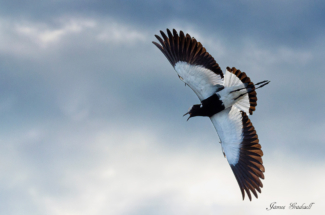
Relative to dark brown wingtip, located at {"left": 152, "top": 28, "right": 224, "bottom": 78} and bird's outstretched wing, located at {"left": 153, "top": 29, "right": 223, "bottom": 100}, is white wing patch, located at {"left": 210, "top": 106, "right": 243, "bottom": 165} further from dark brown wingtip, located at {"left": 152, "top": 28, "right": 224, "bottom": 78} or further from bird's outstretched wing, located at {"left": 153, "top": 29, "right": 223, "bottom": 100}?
dark brown wingtip, located at {"left": 152, "top": 28, "right": 224, "bottom": 78}

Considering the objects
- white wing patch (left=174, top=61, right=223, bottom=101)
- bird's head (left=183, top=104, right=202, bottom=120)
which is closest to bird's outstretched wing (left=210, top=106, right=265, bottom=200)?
bird's head (left=183, top=104, right=202, bottom=120)

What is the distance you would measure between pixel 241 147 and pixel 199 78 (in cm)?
341

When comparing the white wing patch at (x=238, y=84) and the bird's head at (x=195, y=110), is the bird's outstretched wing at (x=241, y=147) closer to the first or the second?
the white wing patch at (x=238, y=84)

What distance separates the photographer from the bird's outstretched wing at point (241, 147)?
12.2 m

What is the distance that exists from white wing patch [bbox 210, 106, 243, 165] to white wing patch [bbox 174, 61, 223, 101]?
116 centimetres

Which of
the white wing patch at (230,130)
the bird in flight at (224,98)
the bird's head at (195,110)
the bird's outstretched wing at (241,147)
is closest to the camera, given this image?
the bird's outstretched wing at (241,147)

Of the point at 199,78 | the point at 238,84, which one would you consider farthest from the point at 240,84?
the point at 199,78

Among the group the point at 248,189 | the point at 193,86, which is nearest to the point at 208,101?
the point at 193,86

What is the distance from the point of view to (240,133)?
12961mm

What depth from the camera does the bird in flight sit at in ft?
41.2

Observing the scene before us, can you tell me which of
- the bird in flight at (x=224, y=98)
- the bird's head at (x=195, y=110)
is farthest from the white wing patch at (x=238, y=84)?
the bird's head at (x=195, y=110)

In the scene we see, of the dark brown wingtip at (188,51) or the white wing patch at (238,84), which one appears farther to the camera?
the white wing patch at (238,84)

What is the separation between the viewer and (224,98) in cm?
1305

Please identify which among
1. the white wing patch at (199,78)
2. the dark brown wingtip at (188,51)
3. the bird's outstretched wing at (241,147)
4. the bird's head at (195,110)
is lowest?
the bird's outstretched wing at (241,147)
